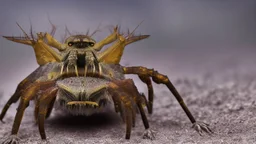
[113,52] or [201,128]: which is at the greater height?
[113,52]

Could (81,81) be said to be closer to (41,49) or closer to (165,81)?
(41,49)

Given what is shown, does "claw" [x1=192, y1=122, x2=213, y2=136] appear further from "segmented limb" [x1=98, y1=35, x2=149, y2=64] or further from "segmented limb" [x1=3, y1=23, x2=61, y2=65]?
"segmented limb" [x1=3, y1=23, x2=61, y2=65]

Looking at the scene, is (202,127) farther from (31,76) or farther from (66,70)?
(31,76)

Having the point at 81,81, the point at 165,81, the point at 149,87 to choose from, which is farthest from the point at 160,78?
the point at 81,81

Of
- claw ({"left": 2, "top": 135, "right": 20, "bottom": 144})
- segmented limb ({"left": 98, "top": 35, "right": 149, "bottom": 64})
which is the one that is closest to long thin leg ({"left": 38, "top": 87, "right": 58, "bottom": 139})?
claw ({"left": 2, "top": 135, "right": 20, "bottom": 144})

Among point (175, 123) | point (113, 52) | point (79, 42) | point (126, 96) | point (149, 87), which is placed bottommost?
point (175, 123)

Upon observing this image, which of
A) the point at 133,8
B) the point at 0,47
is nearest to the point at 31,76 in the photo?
the point at 0,47

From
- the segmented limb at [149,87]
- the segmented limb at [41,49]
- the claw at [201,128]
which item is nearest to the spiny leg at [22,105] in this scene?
the segmented limb at [41,49]

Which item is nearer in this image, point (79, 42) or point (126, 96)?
point (126, 96)
